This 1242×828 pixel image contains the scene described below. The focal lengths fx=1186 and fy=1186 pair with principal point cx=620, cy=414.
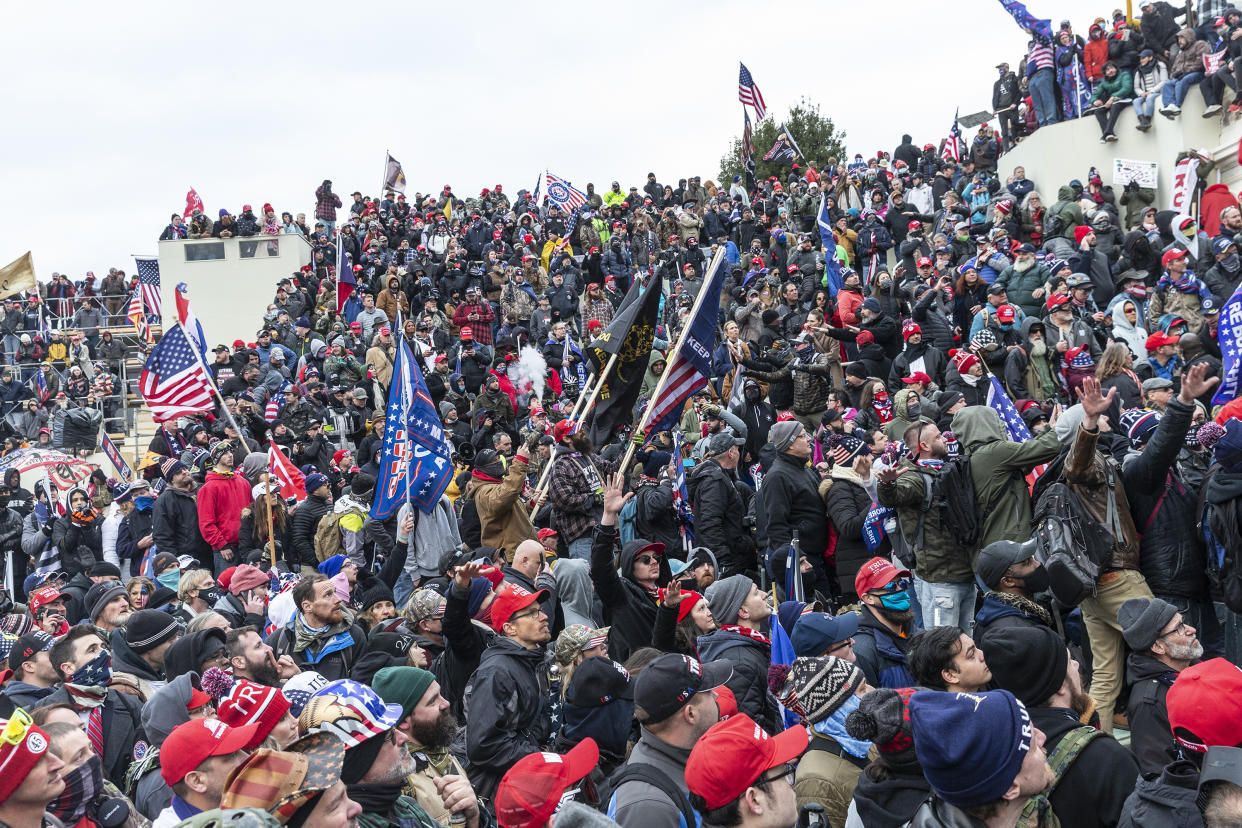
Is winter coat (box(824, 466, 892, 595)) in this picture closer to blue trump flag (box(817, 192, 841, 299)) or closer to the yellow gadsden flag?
blue trump flag (box(817, 192, 841, 299))

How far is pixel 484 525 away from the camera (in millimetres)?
10250

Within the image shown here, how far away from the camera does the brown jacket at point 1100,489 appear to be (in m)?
6.66

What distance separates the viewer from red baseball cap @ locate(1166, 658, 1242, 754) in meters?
3.30

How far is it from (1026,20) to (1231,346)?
15.4 m

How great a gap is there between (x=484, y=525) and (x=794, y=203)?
14.5 metres

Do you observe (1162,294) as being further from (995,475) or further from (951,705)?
(951,705)

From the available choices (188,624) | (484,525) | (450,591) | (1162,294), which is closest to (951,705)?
(450,591)

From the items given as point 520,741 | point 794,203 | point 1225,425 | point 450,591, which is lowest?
point 520,741

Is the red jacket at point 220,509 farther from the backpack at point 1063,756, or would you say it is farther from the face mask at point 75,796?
the backpack at point 1063,756

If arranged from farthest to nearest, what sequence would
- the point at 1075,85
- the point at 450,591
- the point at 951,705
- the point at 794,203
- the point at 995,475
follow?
the point at 794,203
the point at 1075,85
the point at 995,475
the point at 450,591
the point at 951,705

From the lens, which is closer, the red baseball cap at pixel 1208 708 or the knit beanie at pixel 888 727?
the red baseball cap at pixel 1208 708

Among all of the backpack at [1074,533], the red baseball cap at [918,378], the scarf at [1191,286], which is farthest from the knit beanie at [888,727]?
the scarf at [1191,286]

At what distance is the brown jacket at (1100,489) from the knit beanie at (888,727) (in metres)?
3.22

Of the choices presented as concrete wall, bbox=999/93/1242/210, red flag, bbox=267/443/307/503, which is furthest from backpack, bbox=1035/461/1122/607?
concrete wall, bbox=999/93/1242/210
